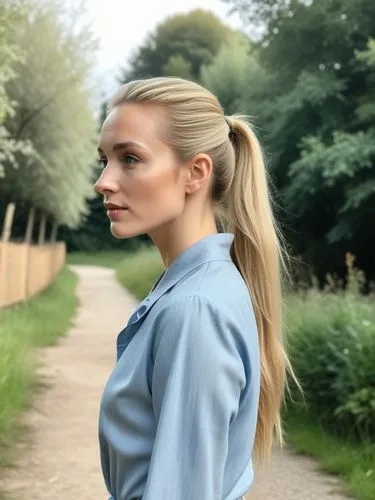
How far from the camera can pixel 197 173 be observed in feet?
4.83

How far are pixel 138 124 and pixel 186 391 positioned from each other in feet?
1.66

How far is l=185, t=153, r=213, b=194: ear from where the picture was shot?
1.46 m

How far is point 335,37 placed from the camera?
596 inches

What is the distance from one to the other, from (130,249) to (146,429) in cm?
5355

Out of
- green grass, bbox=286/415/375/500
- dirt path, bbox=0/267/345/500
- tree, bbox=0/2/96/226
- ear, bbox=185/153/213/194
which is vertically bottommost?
dirt path, bbox=0/267/345/500

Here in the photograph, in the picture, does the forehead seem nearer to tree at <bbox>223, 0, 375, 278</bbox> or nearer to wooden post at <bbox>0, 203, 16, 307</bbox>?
wooden post at <bbox>0, 203, 16, 307</bbox>

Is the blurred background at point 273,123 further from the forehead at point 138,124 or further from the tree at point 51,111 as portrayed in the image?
the forehead at point 138,124

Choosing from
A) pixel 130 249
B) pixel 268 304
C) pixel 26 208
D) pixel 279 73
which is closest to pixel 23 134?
pixel 26 208

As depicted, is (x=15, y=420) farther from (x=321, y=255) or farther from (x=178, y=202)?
(x=321, y=255)

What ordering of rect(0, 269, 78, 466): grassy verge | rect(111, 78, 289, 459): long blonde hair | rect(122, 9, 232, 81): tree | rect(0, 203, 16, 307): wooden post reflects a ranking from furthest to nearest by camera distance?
rect(122, 9, 232, 81): tree → rect(0, 203, 16, 307): wooden post → rect(0, 269, 78, 466): grassy verge → rect(111, 78, 289, 459): long blonde hair

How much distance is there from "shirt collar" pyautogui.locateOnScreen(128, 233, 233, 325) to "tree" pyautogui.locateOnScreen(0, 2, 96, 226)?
1456cm

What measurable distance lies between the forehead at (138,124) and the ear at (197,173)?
87 millimetres

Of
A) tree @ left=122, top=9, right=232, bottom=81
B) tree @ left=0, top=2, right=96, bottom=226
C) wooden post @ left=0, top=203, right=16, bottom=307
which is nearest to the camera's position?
wooden post @ left=0, top=203, right=16, bottom=307

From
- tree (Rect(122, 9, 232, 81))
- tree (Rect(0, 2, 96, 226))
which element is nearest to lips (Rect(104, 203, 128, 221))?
tree (Rect(0, 2, 96, 226))
